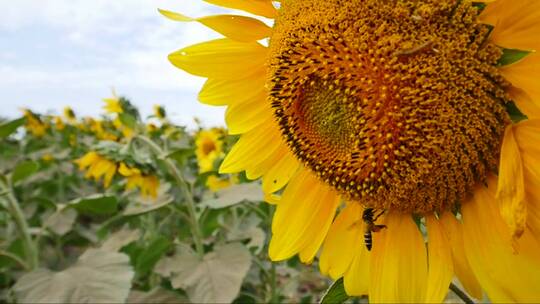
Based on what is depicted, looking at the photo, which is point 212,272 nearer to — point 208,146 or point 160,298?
point 160,298

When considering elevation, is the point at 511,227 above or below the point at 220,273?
above

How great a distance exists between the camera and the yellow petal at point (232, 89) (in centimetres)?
130

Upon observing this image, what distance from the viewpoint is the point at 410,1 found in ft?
3.22

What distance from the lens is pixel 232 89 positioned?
1308 millimetres

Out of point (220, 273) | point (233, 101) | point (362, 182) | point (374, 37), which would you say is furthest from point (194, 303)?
point (374, 37)

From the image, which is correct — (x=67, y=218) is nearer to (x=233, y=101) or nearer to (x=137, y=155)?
(x=137, y=155)

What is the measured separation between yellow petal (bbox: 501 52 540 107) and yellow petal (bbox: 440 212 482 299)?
0.26 meters

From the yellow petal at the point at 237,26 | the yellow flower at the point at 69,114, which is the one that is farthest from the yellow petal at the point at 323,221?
the yellow flower at the point at 69,114

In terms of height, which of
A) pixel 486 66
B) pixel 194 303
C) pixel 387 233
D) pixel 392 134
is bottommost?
pixel 194 303

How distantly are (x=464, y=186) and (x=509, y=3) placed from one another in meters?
0.31

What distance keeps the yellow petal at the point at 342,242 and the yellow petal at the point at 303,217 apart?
0.8 inches

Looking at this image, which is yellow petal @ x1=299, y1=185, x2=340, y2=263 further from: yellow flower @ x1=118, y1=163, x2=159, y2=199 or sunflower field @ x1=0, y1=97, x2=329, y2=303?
yellow flower @ x1=118, y1=163, x2=159, y2=199

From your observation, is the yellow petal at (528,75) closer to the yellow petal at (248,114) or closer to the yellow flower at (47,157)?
the yellow petal at (248,114)

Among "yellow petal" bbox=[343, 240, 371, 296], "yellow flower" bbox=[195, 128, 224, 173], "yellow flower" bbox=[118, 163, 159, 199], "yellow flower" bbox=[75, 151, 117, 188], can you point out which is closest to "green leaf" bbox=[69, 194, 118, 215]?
"yellow flower" bbox=[118, 163, 159, 199]
